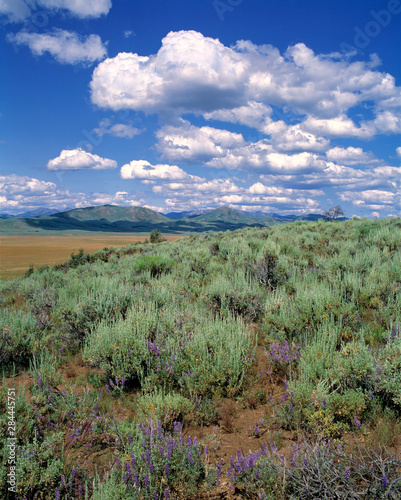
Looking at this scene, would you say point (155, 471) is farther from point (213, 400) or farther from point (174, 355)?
point (174, 355)

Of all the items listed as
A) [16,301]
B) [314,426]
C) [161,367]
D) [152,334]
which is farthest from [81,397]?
[16,301]

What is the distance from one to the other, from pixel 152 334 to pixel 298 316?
2415mm

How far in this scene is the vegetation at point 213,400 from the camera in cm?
240

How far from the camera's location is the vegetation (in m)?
2.40

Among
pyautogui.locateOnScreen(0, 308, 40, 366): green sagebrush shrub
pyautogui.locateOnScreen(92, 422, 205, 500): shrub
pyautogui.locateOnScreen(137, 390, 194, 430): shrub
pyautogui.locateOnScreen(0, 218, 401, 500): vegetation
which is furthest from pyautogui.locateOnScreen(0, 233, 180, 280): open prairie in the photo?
pyautogui.locateOnScreen(92, 422, 205, 500): shrub

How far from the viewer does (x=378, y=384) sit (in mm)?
3119

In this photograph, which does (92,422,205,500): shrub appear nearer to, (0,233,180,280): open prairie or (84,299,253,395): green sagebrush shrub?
(84,299,253,395): green sagebrush shrub

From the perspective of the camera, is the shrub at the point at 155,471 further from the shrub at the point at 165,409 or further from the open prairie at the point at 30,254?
the open prairie at the point at 30,254

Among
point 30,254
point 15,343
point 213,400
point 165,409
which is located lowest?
point 30,254

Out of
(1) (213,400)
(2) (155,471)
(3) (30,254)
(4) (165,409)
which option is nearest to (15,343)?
(4) (165,409)

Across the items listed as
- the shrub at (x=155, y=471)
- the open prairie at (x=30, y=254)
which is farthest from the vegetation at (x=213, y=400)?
the open prairie at (x=30, y=254)

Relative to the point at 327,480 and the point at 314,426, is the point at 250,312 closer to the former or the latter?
the point at 314,426

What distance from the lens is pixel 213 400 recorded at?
3639 millimetres

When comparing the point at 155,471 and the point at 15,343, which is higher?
the point at 15,343
